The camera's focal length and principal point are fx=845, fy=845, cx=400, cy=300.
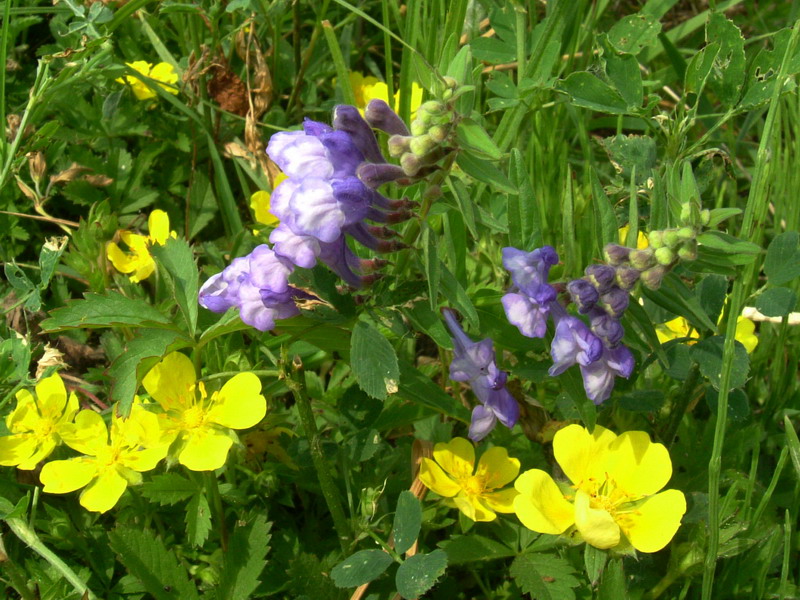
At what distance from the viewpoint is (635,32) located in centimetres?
216

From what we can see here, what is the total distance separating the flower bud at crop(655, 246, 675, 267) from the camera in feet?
4.30

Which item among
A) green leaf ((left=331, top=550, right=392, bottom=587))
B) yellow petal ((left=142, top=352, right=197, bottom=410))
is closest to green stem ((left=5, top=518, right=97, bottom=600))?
yellow petal ((left=142, top=352, right=197, bottom=410))

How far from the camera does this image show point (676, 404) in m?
1.82

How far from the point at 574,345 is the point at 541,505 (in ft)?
1.08

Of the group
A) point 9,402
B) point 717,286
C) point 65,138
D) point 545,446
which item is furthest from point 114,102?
point 717,286

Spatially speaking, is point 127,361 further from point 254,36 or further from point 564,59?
point 564,59

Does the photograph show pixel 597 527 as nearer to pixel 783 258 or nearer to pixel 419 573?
pixel 419 573

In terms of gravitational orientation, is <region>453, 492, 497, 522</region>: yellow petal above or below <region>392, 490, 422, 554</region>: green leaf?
below

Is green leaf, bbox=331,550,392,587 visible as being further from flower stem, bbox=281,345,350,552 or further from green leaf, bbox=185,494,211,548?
green leaf, bbox=185,494,211,548

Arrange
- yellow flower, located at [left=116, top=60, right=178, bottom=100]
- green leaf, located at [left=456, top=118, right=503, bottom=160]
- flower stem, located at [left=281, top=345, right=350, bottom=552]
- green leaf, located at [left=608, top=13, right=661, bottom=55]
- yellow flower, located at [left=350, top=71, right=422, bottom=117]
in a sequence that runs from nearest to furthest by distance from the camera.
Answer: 1. green leaf, located at [left=456, top=118, right=503, bottom=160]
2. flower stem, located at [left=281, top=345, right=350, bottom=552]
3. green leaf, located at [left=608, top=13, right=661, bottom=55]
4. yellow flower, located at [left=116, top=60, right=178, bottom=100]
5. yellow flower, located at [left=350, top=71, right=422, bottom=117]

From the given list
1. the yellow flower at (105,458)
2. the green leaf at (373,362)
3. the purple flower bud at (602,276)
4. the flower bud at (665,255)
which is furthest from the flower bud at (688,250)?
the yellow flower at (105,458)

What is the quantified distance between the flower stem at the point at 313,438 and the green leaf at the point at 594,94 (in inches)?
31.4

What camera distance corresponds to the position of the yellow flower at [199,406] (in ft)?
5.49

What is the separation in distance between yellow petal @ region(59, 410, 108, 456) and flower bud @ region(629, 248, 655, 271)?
1.11 m
